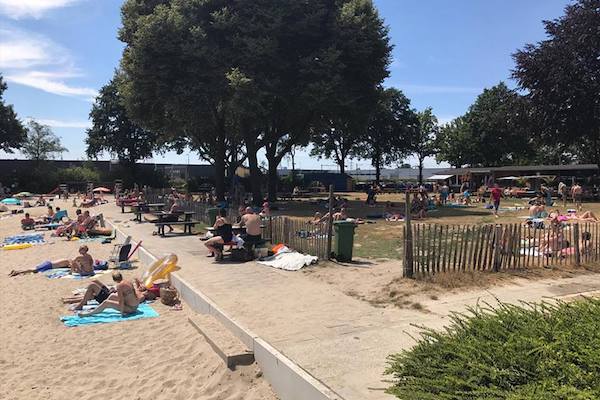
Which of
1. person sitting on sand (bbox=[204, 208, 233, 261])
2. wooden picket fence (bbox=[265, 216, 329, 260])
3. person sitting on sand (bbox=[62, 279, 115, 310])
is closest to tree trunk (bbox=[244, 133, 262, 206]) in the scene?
wooden picket fence (bbox=[265, 216, 329, 260])

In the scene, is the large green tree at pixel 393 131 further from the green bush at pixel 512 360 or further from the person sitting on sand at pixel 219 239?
the green bush at pixel 512 360

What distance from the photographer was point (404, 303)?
8344mm

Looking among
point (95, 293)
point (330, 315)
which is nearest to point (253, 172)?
point (95, 293)

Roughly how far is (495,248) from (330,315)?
13.9 ft

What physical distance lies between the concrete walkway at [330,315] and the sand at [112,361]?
2.34 feet

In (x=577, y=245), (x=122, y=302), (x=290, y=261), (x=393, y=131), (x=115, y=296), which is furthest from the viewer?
(x=393, y=131)

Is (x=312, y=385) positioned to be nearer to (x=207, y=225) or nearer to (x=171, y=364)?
(x=171, y=364)

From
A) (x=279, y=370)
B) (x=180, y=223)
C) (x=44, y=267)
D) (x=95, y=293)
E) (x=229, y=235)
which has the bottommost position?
(x=44, y=267)

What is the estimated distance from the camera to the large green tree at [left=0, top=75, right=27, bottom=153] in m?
62.0

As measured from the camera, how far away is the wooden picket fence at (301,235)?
1267 centimetres

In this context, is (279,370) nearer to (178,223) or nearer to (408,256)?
(408,256)

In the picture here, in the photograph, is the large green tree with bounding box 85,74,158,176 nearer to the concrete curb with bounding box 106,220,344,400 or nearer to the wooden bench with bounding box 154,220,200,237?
the wooden bench with bounding box 154,220,200,237

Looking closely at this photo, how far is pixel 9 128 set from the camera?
62.3 metres

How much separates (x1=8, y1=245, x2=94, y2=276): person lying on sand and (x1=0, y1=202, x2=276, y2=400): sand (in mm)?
3181
